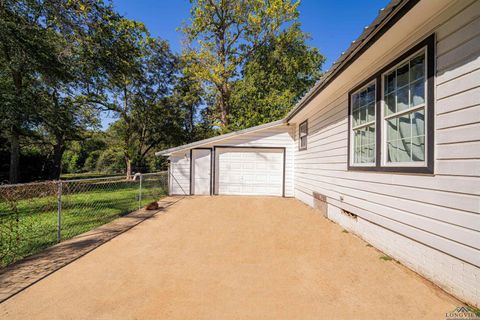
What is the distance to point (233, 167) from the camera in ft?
34.2

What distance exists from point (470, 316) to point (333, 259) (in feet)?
4.93

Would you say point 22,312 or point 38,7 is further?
point 38,7

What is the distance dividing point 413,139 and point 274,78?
17135 mm

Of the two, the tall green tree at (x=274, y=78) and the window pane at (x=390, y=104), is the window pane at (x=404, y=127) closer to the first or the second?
the window pane at (x=390, y=104)

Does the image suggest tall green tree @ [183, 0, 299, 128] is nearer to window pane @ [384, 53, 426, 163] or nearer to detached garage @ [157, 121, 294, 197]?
detached garage @ [157, 121, 294, 197]

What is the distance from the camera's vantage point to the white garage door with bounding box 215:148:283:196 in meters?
10.2

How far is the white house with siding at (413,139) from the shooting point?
2346 millimetres

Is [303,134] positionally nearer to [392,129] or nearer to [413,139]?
[392,129]

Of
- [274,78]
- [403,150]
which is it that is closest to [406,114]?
[403,150]

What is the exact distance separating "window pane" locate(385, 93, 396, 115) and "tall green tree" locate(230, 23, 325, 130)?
13.2 meters

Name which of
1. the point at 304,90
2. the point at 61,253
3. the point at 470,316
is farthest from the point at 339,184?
the point at 304,90

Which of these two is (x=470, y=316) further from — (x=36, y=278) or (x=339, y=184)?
(x=36, y=278)

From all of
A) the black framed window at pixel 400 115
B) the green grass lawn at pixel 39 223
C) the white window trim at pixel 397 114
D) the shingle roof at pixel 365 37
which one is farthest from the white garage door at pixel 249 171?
the white window trim at pixel 397 114

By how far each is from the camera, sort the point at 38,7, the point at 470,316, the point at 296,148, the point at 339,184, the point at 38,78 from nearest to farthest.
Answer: the point at 470,316 < the point at 339,184 < the point at 38,7 < the point at 296,148 < the point at 38,78
